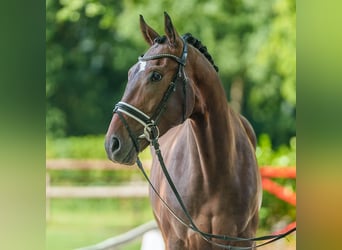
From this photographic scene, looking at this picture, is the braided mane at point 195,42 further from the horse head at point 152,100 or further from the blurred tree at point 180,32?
the blurred tree at point 180,32

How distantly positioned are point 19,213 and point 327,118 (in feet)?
1.09

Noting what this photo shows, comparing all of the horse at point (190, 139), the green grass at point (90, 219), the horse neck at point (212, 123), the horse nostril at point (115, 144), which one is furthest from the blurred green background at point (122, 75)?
the horse nostril at point (115, 144)

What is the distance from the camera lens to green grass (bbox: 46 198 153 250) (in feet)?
23.9

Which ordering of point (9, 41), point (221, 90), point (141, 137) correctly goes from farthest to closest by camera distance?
point (221, 90) → point (141, 137) → point (9, 41)

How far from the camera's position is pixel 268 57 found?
30.8ft

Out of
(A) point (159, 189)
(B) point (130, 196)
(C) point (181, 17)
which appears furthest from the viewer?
(C) point (181, 17)

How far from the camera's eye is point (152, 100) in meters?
2.25

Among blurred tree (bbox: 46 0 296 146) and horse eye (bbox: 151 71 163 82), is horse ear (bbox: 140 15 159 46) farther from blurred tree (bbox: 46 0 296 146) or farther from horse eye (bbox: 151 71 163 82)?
blurred tree (bbox: 46 0 296 146)

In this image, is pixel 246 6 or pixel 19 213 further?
pixel 246 6

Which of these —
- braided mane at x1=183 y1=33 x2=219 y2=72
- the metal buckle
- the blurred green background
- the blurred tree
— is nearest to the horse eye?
the metal buckle

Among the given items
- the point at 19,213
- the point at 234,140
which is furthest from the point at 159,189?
the point at 19,213

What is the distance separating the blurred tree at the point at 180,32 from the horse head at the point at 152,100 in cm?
594

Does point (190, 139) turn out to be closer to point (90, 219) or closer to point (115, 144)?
point (115, 144)

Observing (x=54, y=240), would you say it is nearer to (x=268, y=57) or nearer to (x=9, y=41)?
(x=268, y=57)
